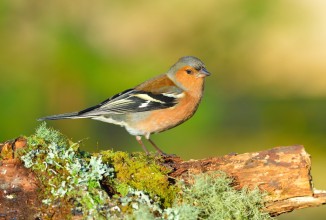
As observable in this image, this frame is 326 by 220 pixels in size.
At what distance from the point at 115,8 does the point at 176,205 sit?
5899 millimetres

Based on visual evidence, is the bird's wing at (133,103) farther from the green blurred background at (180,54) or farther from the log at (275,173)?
the green blurred background at (180,54)

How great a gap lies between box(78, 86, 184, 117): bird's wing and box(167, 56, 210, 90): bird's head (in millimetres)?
313

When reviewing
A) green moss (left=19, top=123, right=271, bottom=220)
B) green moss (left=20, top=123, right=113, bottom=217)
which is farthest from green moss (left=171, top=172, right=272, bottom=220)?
green moss (left=20, top=123, right=113, bottom=217)

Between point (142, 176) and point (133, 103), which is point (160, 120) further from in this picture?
point (142, 176)

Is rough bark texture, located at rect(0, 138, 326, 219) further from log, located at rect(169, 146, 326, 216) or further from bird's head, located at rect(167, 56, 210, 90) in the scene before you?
bird's head, located at rect(167, 56, 210, 90)

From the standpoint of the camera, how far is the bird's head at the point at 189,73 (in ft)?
18.7

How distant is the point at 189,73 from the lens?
226 inches

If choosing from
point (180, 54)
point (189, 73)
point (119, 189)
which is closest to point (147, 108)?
point (189, 73)

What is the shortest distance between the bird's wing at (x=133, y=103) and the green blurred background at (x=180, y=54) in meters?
1.83

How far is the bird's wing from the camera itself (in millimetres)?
5363

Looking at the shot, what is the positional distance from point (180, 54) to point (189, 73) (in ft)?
11.6

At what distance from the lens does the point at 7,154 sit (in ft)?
Answer: 11.7

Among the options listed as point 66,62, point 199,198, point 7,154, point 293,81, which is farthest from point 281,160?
point 293,81

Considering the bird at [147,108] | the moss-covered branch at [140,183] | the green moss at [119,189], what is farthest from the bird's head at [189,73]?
the green moss at [119,189]
